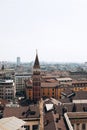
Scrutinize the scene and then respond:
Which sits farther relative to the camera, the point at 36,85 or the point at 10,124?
the point at 36,85

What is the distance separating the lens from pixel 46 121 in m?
52.4

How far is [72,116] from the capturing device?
57.5m

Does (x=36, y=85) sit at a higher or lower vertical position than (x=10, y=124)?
lower

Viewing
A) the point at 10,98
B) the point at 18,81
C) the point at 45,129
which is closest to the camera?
the point at 45,129

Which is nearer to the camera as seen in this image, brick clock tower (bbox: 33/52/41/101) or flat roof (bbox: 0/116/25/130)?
flat roof (bbox: 0/116/25/130)

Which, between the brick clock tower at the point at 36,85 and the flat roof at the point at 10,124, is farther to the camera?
the brick clock tower at the point at 36,85

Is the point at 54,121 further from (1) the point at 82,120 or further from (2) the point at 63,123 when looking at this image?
(1) the point at 82,120

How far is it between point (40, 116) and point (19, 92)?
3187 inches

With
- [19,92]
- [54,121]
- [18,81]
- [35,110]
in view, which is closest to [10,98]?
[19,92]

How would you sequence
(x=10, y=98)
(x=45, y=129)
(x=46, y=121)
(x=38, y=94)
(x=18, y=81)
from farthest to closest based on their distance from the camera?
1. (x=18, y=81)
2. (x=10, y=98)
3. (x=38, y=94)
4. (x=46, y=121)
5. (x=45, y=129)

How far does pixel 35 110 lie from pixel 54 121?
295 inches

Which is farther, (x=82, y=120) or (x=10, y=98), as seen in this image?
(x=10, y=98)

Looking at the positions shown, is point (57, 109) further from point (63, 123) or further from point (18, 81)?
point (18, 81)

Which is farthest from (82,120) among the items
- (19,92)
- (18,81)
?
(18,81)
